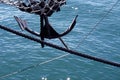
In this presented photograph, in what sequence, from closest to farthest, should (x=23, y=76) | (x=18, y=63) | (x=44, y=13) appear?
(x=44, y=13) → (x=23, y=76) → (x=18, y=63)

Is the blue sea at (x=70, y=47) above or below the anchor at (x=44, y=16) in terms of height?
below

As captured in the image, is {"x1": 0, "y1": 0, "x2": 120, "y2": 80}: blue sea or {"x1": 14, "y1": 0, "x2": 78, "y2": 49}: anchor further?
{"x1": 0, "y1": 0, "x2": 120, "y2": 80}: blue sea

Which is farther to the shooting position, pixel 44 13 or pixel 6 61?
pixel 6 61

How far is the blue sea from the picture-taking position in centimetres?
2789

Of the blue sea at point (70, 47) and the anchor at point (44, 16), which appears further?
the blue sea at point (70, 47)

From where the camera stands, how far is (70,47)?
3231cm

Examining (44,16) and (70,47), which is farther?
(70,47)

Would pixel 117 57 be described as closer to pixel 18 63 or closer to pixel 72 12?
pixel 18 63

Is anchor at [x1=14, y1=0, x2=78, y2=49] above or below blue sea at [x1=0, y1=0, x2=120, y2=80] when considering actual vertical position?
above

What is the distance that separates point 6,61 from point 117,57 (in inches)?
441

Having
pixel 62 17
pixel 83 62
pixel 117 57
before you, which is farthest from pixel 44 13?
pixel 62 17

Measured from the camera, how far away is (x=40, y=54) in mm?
31078

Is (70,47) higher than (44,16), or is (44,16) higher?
(44,16)

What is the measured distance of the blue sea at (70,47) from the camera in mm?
27891
